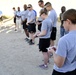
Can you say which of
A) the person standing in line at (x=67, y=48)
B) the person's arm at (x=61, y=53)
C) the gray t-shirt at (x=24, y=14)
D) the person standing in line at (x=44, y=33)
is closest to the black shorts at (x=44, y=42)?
the person standing in line at (x=44, y=33)

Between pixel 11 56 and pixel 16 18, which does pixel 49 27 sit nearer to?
pixel 11 56

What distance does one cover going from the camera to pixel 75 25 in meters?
2.68

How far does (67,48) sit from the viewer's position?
8.98 ft

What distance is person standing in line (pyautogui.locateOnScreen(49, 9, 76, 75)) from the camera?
2.66 m

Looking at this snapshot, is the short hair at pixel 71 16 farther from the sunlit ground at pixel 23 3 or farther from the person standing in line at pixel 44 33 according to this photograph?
the sunlit ground at pixel 23 3

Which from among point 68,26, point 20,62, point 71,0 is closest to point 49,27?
point 20,62

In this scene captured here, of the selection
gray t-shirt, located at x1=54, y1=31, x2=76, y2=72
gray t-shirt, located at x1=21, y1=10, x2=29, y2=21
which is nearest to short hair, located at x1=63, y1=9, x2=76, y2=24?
gray t-shirt, located at x1=54, y1=31, x2=76, y2=72

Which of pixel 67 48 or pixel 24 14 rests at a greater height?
pixel 67 48

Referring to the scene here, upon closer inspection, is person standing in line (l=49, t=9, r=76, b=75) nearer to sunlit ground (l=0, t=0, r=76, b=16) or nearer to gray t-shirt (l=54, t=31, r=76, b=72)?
gray t-shirt (l=54, t=31, r=76, b=72)

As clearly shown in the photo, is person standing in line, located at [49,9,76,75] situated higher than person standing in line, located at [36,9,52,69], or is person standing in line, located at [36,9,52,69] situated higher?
person standing in line, located at [49,9,76,75]

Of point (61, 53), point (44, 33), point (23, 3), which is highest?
point (61, 53)

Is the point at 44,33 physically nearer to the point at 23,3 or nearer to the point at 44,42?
the point at 44,42

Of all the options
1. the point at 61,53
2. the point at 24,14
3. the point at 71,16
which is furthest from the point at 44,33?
the point at 24,14

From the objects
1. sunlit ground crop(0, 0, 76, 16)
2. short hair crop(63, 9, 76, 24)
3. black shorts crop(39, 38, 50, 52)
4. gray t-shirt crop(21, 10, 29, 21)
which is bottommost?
sunlit ground crop(0, 0, 76, 16)
